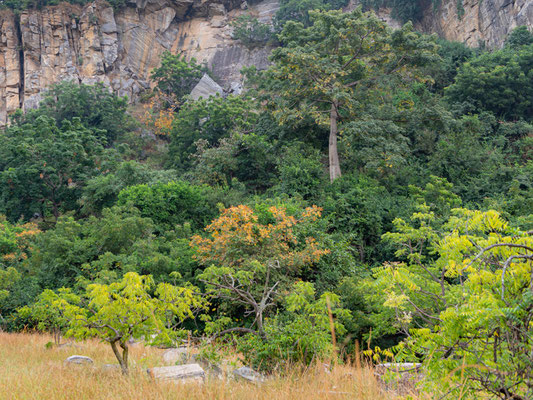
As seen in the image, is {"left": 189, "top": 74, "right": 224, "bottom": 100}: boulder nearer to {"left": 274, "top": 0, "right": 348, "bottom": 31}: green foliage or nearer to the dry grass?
{"left": 274, "top": 0, "right": 348, "bottom": 31}: green foliage

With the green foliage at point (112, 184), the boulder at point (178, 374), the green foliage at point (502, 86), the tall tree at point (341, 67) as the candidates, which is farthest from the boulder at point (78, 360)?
the green foliage at point (502, 86)

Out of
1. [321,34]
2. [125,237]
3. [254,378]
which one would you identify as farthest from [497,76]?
[254,378]

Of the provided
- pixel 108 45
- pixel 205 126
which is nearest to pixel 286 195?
pixel 205 126

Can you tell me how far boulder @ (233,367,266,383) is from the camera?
4391mm

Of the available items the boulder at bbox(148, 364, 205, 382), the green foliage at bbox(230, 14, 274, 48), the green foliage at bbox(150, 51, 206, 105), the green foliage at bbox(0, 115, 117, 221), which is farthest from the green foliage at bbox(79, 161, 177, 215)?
the green foliage at bbox(230, 14, 274, 48)

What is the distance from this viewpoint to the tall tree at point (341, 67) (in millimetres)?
16328

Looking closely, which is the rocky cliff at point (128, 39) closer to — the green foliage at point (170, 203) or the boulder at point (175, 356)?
the green foliage at point (170, 203)

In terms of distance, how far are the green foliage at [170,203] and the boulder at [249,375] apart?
9.07 m

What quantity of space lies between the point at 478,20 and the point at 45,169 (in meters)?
28.6

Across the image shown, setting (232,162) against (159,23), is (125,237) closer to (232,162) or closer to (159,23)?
(232,162)

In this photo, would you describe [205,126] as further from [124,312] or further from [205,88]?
[124,312]

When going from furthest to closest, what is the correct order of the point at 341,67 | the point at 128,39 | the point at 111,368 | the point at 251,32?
the point at 251,32 → the point at 128,39 → the point at 341,67 → the point at 111,368

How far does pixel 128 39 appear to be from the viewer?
109 feet

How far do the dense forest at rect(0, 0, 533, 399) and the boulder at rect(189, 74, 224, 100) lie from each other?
3359 millimetres
